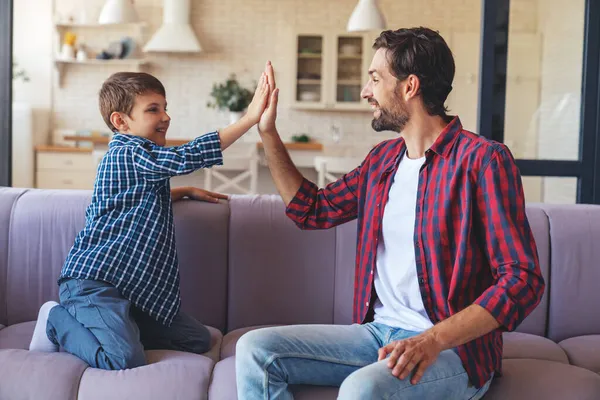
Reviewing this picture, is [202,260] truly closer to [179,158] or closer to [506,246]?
[179,158]

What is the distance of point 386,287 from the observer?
5.97ft

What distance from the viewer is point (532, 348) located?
2234 millimetres

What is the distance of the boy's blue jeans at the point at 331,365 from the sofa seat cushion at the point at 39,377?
18.6 inches

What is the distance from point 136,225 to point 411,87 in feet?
2.85

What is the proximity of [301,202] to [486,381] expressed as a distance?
0.68m

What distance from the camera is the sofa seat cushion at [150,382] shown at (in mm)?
1839

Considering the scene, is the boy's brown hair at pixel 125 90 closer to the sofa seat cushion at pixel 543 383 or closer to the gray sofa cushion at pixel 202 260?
the gray sofa cushion at pixel 202 260

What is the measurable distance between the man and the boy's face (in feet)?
2.25

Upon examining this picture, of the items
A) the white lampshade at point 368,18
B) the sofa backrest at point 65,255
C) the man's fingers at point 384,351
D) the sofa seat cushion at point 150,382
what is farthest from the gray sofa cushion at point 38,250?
the white lampshade at point 368,18

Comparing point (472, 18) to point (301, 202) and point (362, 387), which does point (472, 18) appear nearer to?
point (301, 202)

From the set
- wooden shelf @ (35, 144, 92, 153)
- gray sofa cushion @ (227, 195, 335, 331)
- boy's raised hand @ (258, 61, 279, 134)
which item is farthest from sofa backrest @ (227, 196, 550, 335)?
wooden shelf @ (35, 144, 92, 153)

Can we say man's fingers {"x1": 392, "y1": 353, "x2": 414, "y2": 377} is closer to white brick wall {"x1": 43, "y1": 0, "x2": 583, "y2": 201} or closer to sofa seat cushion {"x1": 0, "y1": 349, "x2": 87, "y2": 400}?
sofa seat cushion {"x1": 0, "y1": 349, "x2": 87, "y2": 400}

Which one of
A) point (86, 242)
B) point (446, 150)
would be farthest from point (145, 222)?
point (446, 150)

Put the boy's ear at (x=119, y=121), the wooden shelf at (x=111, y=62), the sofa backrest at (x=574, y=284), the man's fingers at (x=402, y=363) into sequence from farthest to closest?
the wooden shelf at (x=111, y=62) → the sofa backrest at (x=574, y=284) → the boy's ear at (x=119, y=121) → the man's fingers at (x=402, y=363)
